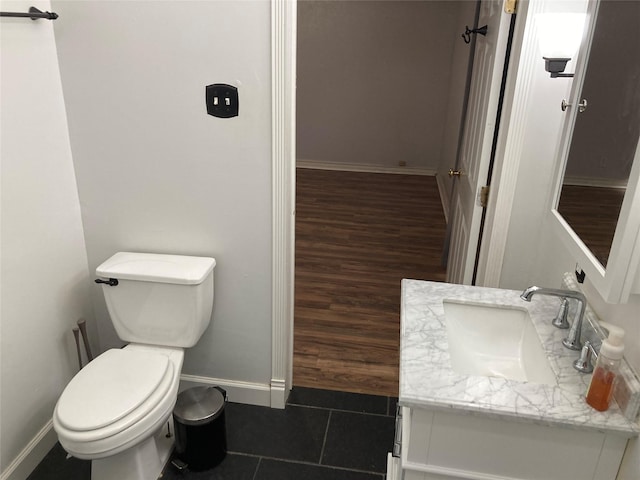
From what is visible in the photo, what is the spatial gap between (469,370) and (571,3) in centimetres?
124

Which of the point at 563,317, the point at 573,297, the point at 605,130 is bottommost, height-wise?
the point at 563,317

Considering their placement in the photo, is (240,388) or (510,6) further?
(240,388)

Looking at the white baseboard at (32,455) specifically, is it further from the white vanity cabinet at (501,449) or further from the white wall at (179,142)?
the white vanity cabinet at (501,449)

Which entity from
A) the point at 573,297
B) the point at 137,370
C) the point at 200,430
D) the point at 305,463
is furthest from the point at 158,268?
the point at 573,297

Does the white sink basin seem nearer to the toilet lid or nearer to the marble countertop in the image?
the marble countertop

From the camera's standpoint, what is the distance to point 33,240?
2.05m

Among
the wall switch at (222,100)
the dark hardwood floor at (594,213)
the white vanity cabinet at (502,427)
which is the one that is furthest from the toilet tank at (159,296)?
the dark hardwood floor at (594,213)

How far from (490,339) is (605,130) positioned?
68cm

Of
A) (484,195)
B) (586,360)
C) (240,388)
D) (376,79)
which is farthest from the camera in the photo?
(376,79)

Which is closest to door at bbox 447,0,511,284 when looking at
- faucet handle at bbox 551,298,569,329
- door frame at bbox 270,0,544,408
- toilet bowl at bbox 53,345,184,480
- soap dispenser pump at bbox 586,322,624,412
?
door frame at bbox 270,0,544,408

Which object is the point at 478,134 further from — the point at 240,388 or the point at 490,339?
the point at 240,388

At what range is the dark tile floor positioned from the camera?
7.04 feet

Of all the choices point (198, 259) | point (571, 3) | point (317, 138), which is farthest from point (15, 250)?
point (317, 138)

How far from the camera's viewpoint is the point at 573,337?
1469mm
